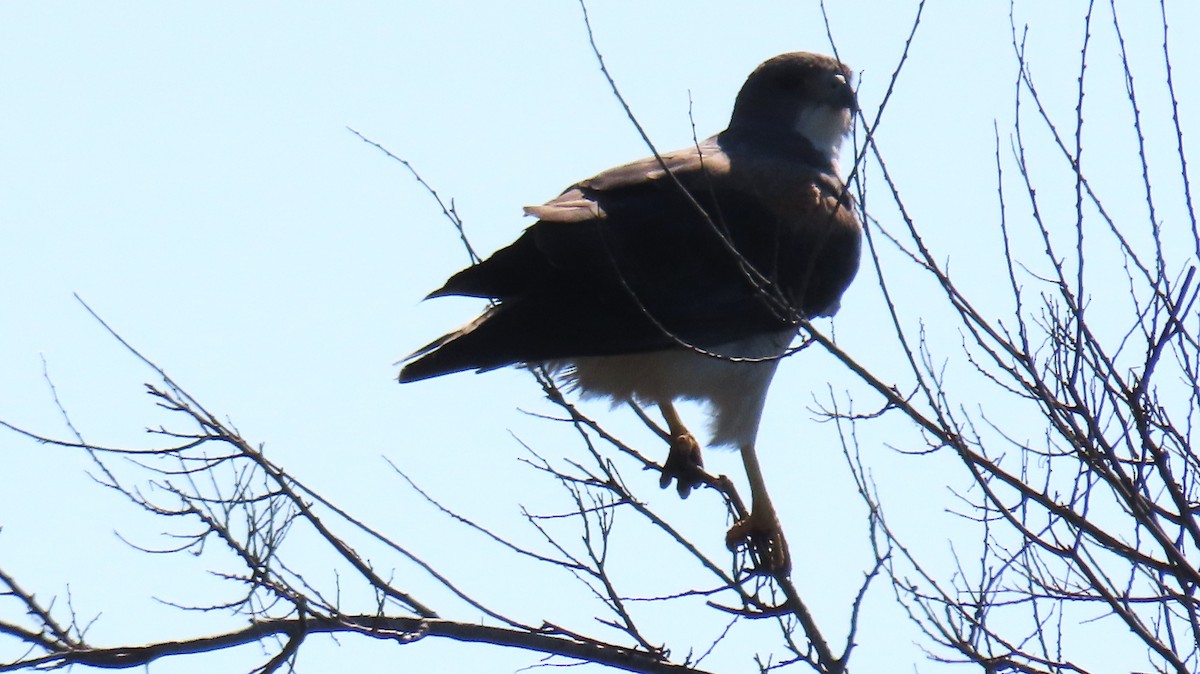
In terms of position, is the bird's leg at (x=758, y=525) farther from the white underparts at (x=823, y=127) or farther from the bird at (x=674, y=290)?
the white underparts at (x=823, y=127)

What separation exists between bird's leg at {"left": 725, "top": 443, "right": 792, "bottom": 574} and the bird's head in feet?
5.17

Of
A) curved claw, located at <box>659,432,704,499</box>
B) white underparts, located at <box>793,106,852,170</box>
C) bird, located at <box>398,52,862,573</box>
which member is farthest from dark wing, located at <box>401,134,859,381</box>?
white underparts, located at <box>793,106,852,170</box>

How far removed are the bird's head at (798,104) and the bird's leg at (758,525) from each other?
1576 millimetres

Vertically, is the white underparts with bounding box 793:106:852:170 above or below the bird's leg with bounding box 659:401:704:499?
above

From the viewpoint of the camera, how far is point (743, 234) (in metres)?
5.84

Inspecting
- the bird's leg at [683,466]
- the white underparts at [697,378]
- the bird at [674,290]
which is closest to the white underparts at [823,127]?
the bird at [674,290]

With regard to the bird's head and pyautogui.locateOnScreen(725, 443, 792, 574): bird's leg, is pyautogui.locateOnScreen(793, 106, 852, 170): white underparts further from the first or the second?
pyautogui.locateOnScreen(725, 443, 792, 574): bird's leg

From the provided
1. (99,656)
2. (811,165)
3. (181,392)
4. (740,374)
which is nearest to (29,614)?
(99,656)

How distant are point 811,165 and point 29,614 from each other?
4080 mm

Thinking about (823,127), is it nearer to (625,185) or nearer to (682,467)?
(625,185)

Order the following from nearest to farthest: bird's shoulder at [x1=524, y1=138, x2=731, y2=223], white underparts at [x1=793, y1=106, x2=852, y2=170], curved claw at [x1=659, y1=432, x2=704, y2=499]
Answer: bird's shoulder at [x1=524, y1=138, x2=731, y2=223], curved claw at [x1=659, y1=432, x2=704, y2=499], white underparts at [x1=793, y1=106, x2=852, y2=170]

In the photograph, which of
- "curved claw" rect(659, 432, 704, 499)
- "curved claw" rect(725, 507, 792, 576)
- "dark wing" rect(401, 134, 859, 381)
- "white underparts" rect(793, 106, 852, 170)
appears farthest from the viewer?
"white underparts" rect(793, 106, 852, 170)

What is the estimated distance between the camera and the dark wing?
17.7ft

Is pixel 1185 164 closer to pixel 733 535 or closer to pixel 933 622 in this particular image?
pixel 933 622
